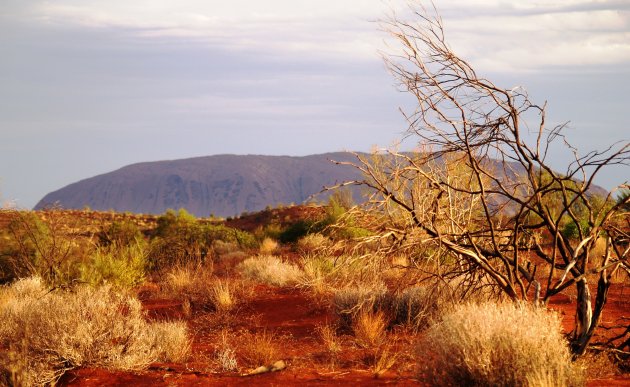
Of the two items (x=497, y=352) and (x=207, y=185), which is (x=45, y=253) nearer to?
(x=497, y=352)

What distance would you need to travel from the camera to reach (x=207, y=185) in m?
148

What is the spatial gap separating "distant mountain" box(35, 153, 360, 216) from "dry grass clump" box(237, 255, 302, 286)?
106 meters

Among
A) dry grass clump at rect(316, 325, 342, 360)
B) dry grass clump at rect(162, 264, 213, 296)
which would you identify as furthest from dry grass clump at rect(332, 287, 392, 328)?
dry grass clump at rect(162, 264, 213, 296)

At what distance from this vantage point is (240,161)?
156750 millimetres

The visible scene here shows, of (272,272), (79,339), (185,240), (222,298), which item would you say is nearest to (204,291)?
(222,298)

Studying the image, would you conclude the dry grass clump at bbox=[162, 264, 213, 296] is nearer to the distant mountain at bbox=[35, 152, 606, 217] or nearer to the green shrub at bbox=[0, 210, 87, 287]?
the green shrub at bbox=[0, 210, 87, 287]

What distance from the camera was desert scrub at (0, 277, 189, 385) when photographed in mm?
8820

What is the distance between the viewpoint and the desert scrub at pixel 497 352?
6652mm

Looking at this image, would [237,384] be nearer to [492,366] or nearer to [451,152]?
[492,366]

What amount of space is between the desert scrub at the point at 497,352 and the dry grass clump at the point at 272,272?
1079 cm

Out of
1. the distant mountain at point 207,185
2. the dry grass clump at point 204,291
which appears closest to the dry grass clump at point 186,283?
the dry grass clump at point 204,291

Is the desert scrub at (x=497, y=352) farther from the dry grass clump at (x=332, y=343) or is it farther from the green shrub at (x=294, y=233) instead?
the green shrub at (x=294, y=233)

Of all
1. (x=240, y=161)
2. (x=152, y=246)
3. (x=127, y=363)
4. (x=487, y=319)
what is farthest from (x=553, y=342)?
(x=240, y=161)

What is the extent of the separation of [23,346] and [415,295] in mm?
6791
